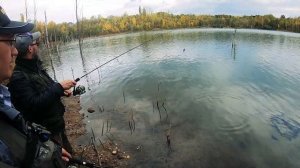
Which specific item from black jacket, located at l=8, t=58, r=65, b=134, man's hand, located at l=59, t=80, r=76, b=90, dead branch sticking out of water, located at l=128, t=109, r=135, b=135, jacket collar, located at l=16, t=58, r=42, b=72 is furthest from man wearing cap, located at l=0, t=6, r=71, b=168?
dead branch sticking out of water, located at l=128, t=109, r=135, b=135

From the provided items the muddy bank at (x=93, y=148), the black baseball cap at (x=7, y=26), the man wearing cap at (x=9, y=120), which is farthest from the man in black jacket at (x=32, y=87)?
the muddy bank at (x=93, y=148)

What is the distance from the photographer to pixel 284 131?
51.1 feet

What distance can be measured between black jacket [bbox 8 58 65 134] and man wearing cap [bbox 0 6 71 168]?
309 centimetres

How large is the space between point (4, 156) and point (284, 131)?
16051mm

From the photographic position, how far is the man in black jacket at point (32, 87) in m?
5.74

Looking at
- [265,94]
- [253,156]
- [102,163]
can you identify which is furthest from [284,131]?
[102,163]

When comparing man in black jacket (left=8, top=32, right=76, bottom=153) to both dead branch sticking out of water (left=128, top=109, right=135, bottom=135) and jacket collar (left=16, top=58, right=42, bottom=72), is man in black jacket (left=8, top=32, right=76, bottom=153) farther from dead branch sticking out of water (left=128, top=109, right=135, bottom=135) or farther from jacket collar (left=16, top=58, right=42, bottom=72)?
dead branch sticking out of water (left=128, top=109, right=135, bottom=135)

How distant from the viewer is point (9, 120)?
8.65 feet

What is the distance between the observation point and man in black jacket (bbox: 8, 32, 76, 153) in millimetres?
5738

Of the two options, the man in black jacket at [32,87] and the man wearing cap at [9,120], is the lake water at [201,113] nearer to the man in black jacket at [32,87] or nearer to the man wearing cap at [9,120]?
the man in black jacket at [32,87]

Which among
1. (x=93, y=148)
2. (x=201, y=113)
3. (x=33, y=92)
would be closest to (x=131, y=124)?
(x=93, y=148)

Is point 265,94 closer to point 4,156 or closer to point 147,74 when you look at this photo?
point 147,74

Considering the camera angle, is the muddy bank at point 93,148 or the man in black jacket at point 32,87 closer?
the man in black jacket at point 32,87

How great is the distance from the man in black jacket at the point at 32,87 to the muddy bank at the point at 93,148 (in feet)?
16.2
